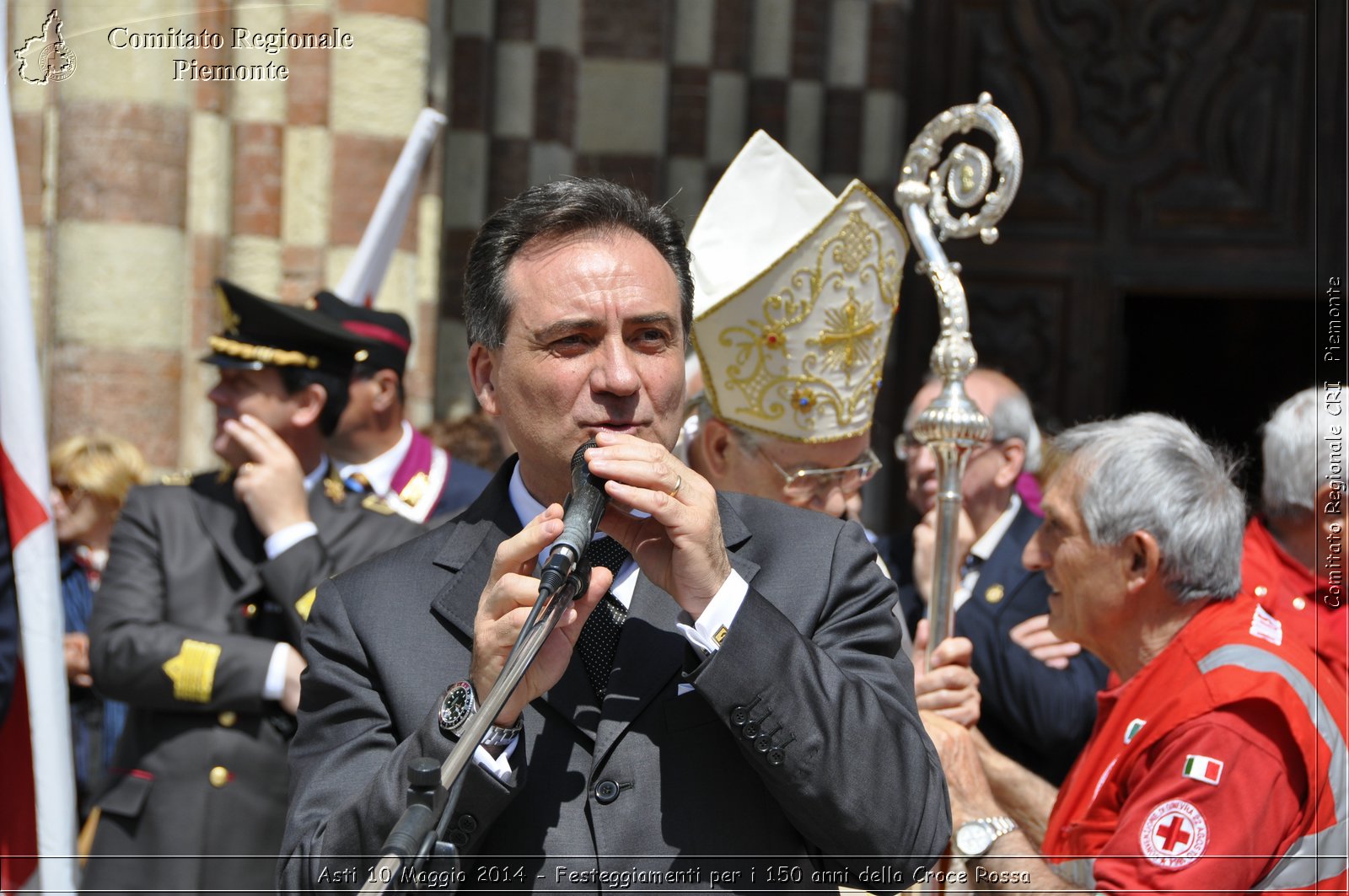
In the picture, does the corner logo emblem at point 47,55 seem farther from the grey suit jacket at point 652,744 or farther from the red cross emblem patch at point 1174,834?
the red cross emblem patch at point 1174,834

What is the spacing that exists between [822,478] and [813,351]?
30 centimetres

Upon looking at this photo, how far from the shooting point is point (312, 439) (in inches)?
167

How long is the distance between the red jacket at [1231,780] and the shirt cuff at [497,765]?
1.31m

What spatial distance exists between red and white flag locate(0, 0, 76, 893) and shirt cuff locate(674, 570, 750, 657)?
177 cm

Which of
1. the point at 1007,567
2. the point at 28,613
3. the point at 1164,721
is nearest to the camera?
the point at 1164,721

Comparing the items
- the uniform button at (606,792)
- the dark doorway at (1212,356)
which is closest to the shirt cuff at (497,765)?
the uniform button at (606,792)

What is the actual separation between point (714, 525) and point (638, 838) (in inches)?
17.7

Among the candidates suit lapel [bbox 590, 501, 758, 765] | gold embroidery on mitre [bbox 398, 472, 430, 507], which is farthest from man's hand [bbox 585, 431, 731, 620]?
gold embroidery on mitre [bbox 398, 472, 430, 507]

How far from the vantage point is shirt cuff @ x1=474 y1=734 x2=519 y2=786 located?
1908 mm

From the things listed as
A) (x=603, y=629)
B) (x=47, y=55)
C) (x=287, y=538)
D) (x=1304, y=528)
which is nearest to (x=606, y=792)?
(x=603, y=629)

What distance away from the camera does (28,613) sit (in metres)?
3.13

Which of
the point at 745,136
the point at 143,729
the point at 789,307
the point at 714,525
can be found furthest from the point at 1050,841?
the point at 745,136

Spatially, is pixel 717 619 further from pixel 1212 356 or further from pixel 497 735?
pixel 1212 356

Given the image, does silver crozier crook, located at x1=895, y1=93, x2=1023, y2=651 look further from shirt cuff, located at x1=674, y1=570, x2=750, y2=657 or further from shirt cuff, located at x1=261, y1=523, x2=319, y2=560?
shirt cuff, located at x1=261, y1=523, x2=319, y2=560
